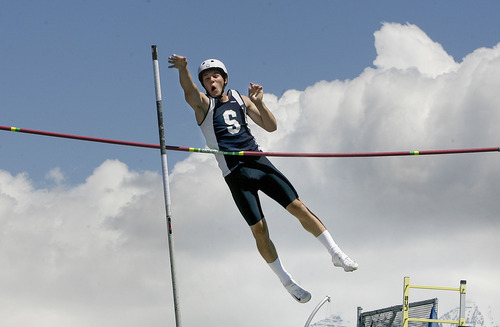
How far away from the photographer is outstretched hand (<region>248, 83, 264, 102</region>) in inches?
398

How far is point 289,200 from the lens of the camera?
9.98m

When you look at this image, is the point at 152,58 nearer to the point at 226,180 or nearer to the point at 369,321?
the point at 226,180

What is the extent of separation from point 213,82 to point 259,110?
0.64 meters

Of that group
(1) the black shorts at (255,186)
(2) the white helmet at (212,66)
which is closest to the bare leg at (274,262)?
(1) the black shorts at (255,186)

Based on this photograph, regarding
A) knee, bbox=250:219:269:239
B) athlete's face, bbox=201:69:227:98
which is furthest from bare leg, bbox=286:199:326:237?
athlete's face, bbox=201:69:227:98

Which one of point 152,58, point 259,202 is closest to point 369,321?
point 259,202

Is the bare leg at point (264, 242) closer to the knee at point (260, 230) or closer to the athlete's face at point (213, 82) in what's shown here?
the knee at point (260, 230)

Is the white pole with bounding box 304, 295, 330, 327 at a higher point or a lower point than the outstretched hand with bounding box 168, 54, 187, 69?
lower

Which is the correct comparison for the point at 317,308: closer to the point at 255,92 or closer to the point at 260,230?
the point at 260,230

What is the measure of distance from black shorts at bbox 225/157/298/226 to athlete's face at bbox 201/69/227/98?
90 centimetres

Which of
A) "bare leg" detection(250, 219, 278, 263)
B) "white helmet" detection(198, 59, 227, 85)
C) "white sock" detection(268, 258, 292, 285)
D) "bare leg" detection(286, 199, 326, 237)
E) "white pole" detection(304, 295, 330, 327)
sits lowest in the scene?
"white sock" detection(268, 258, 292, 285)

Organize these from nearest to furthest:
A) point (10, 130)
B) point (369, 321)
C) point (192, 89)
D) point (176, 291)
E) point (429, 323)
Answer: point (176, 291) < point (192, 89) < point (10, 130) < point (429, 323) < point (369, 321)

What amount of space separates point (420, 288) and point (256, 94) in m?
8.27

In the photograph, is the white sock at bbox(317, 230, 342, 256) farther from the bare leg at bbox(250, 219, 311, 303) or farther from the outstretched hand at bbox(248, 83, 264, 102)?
the outstretched hand at bbox(248, 83, 264, 102)
